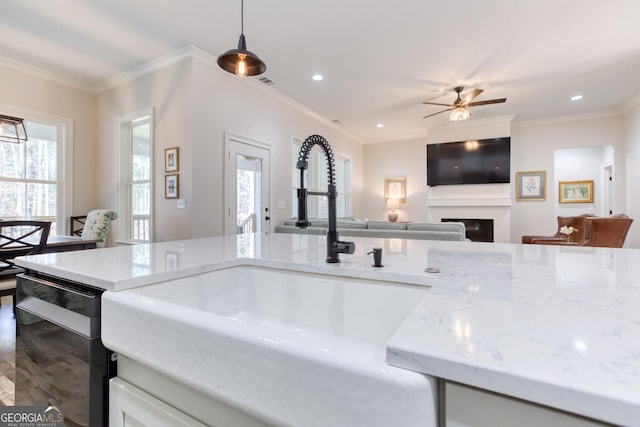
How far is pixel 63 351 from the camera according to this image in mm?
858

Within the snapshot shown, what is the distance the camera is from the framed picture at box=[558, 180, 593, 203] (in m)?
6.54

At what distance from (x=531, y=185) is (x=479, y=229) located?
137 centimetres

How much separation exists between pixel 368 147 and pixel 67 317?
7486 mm

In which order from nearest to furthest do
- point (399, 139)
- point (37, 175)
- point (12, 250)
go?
point (12, 250)
point (37, 175)
point (399, 139)

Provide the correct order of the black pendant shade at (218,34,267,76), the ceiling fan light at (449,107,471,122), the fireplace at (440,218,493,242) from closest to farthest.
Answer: the black pendant shade at (218,34,267,76) < the ceiling fan light at (449,107,471,122) < the fireplace at (440,218,493,242)

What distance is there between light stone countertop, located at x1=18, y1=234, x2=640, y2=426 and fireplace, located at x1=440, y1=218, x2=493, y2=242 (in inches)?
210

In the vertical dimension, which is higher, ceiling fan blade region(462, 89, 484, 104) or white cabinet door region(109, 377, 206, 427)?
ceiling fan blade region(462, 89, 484, 104)

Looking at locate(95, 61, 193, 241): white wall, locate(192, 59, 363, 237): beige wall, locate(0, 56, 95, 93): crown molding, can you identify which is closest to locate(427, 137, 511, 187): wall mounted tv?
locate(192, 59, 363, 237): beige wall

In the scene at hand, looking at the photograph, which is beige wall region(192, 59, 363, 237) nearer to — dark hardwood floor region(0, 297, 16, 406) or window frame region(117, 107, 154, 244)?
window frame region(117, 107, 154, 244)

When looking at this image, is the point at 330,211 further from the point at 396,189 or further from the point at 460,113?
the point at 396,189

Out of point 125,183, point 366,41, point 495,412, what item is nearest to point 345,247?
point 495,412

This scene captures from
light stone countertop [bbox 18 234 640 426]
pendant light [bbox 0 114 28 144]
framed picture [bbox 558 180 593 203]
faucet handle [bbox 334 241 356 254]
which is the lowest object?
light stone countertop [bbox 18 234 640 426]

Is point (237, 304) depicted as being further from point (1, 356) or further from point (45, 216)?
point (45, 216)

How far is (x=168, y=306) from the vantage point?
0.66m
